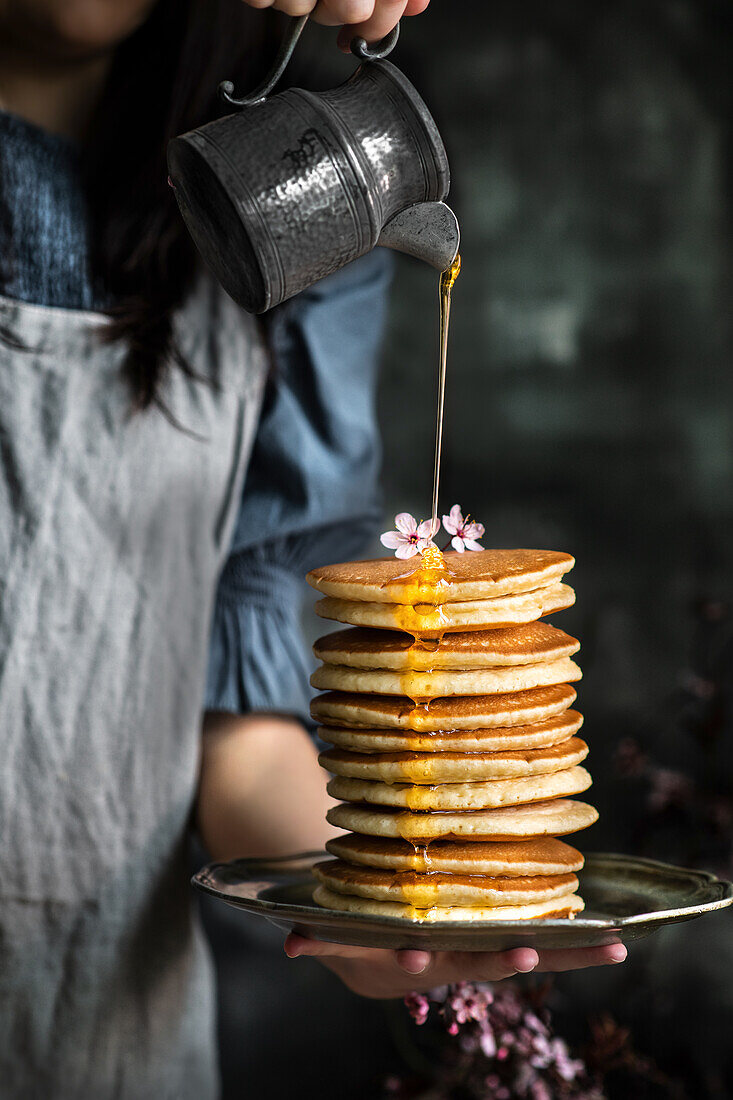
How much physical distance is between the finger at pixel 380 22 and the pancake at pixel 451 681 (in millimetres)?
676

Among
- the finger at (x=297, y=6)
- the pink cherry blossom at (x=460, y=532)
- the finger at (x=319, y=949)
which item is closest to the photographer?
the finger at (x=297, y=6)

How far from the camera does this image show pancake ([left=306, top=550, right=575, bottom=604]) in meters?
1.10

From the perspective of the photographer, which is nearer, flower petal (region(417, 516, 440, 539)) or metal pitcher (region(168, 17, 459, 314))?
metal pitcher (region(168, 17, 459, 314))

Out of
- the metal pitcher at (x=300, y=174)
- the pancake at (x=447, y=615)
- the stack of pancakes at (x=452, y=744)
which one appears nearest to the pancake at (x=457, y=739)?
the stack of pancakes at (x=452, y=744)

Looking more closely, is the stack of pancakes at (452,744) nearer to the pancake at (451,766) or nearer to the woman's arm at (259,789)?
the pancake at (451,766)

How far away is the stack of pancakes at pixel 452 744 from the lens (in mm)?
1099

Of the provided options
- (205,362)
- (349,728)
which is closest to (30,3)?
(205,362)

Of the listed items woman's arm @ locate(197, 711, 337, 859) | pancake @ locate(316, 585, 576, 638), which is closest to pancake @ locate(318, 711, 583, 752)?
pancake @ locate(316, 585, 576, 638)

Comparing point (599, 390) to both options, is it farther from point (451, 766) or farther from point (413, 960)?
point (413, 960)

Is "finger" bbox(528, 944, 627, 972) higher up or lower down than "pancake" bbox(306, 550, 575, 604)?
lower down

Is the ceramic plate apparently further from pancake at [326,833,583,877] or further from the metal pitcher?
the metal pitcher

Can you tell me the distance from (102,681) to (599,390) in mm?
1594

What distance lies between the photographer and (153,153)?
1.65 m

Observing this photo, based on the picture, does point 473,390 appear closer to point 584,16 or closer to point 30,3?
point 584,16
